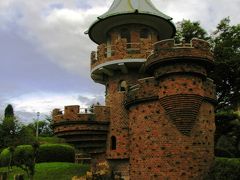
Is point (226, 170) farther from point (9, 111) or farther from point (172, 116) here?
point (9, 111)

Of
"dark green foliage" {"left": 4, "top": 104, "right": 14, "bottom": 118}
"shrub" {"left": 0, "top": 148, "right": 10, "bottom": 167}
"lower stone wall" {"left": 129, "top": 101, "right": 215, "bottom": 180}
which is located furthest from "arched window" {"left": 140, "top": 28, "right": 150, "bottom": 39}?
"dark green foliage" {"left": 4, "top": 104, "right": 14, "bottom": 118}

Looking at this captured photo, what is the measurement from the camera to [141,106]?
69.1ft

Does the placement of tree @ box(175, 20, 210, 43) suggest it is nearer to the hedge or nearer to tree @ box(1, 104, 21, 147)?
the hedge

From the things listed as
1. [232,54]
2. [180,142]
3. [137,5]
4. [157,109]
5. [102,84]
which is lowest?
[180,142]

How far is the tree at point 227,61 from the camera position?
3023 cm

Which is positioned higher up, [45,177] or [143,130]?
→ [143,130]

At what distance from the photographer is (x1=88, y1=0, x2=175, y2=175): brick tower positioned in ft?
77.7

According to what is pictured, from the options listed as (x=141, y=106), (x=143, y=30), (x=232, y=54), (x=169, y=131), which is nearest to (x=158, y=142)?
(x=169, y=131)

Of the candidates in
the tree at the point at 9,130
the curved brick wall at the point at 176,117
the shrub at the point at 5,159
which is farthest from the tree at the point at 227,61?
the tree at the point at 9,130

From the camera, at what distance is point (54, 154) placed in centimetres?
3634

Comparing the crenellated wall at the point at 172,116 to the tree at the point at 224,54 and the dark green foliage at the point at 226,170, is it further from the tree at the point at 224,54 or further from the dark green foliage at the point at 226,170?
the tree at the point at 224,54

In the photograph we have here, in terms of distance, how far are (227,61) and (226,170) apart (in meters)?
13.9

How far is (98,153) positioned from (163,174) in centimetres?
665

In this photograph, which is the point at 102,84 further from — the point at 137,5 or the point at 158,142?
the point at 158,142
